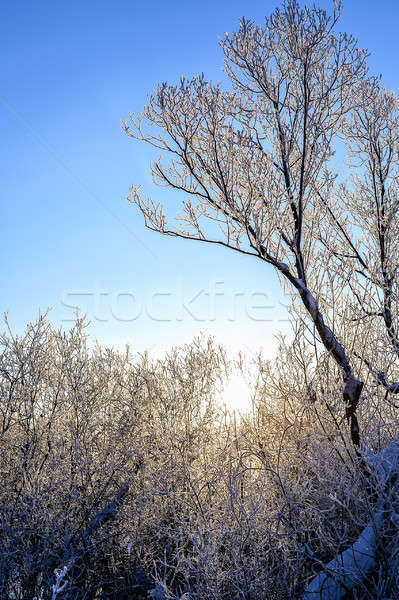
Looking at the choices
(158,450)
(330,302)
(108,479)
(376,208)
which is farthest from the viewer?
(376,208)

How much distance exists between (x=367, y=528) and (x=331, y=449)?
0.88 m

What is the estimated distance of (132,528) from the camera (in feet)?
23.8

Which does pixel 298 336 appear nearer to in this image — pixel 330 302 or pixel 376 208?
pixel 330 302

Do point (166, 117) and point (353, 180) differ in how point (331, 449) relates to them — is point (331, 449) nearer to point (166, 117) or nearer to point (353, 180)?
point (166, 117)

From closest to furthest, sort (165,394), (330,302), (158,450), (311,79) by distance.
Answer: (330,302)
(311,79)
(158,450)
(165,394)

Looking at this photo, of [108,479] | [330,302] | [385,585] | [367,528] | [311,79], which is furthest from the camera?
[108,479]

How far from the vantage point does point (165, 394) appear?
398 inches

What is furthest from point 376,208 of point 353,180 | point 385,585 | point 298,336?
point 385,585

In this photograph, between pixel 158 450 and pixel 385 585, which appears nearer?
pixel 385 585

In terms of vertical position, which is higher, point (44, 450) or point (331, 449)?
point (44, 450)

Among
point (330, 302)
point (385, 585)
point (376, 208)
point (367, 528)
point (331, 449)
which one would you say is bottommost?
point (385, 585)

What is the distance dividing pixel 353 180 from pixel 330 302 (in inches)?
217

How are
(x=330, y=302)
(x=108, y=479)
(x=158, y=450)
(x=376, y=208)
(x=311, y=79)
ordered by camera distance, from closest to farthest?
(x=330, y=302), (x=311, y=79), (x=108, y=479), (x=158, y=450), (x=376, y=208)

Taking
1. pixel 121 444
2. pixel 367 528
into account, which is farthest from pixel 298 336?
pixel 121 444
